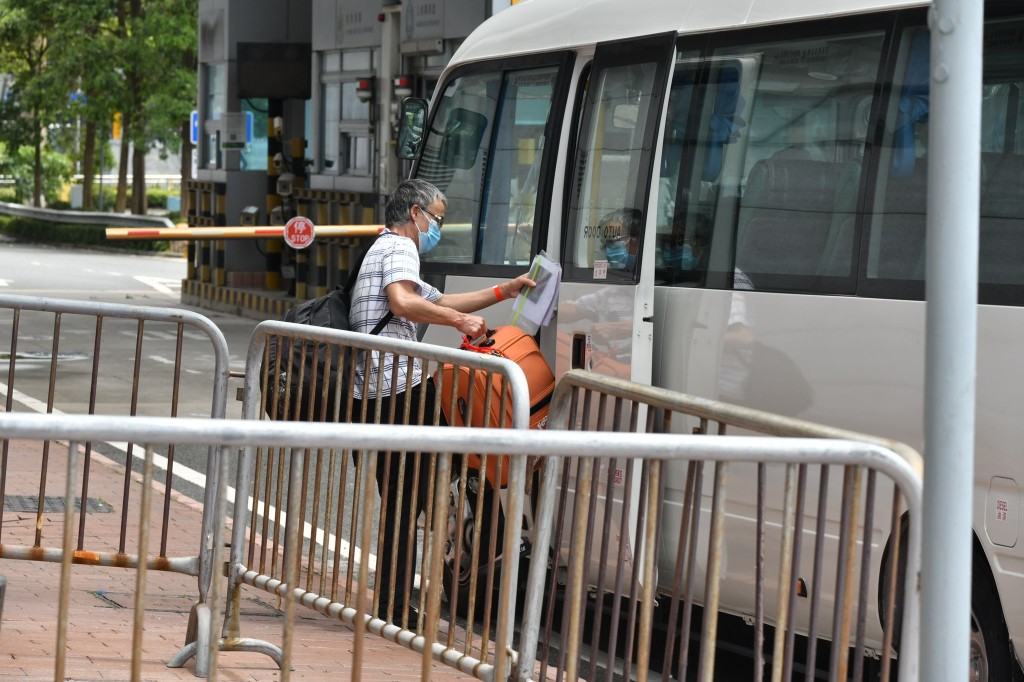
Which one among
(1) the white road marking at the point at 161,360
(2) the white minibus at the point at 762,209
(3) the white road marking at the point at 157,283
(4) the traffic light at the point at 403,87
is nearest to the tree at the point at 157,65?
(3) the white road marking at the point at 157,283

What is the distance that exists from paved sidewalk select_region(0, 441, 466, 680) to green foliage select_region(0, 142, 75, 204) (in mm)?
53901

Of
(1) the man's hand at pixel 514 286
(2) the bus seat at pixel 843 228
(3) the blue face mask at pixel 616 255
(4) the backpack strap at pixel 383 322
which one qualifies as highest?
(2) the bus seat at pixel 843 228

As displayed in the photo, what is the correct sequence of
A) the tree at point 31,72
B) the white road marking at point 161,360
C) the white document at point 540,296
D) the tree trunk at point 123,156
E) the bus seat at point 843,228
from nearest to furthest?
the bus seat at point 843,228, the white document at point 540,296, the white road marking at point 161,360, the tree at point 31,72, the tree trunk at point 123,156

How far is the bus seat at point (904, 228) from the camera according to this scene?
5324mm

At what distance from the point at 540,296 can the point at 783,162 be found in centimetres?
131

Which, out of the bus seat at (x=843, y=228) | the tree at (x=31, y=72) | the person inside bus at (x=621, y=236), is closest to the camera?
the bus seat at (x=843, y=228)

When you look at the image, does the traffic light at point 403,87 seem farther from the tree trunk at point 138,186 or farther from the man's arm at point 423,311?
the tree trunk at point 138,186

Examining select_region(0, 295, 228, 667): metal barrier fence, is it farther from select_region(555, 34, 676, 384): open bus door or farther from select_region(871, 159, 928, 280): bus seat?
select_region(871, 159, 928, 280): bus seat

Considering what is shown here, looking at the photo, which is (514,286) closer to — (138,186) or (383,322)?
(383,322)

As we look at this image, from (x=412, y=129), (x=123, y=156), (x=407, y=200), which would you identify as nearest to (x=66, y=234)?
(x=123, y=156)

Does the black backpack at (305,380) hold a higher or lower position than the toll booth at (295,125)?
lower

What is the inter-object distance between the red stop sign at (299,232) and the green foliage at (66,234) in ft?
Result: 69.7

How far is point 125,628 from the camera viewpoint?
5.77 m

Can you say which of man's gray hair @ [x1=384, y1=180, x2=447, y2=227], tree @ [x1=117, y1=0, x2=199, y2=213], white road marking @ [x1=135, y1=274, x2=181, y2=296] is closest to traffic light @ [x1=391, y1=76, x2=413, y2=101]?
white road marking @ [x1=135, y1=274, x2=181, y2=296]
